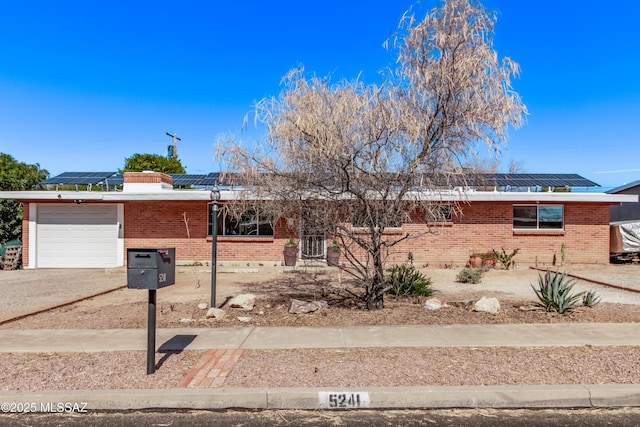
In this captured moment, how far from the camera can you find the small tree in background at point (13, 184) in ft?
67.9

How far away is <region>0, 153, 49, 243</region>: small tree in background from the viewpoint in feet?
67.9

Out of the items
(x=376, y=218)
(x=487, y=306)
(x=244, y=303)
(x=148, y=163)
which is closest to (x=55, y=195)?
(x=244, y=303)

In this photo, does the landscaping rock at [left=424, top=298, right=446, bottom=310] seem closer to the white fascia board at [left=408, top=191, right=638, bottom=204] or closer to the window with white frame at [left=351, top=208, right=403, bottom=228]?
the window with white frame at [left=351, top=208, right=403, bottom=228]

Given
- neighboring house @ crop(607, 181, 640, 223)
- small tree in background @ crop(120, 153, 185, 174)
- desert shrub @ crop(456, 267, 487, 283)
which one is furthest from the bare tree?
small tree in background @ crop(120, 153, 185, 174)

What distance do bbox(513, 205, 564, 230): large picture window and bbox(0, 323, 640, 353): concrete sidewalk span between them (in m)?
10.6

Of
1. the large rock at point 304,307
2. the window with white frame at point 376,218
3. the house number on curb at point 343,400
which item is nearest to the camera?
the house number on curb at point 343,400

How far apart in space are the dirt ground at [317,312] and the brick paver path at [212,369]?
5.60 feet

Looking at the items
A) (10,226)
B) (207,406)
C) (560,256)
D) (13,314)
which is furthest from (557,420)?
(10,226)

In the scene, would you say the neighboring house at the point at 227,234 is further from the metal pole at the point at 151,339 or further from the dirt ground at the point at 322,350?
the metal pole at the point at 151,339

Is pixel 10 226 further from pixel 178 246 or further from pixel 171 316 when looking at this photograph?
pixel 171 316

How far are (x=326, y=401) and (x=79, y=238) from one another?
15.9 meters

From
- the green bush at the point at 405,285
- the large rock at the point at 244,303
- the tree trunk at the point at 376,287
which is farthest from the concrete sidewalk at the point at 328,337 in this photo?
the green bush at the point at 405,285

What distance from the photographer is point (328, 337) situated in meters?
6.89

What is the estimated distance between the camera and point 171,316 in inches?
334
